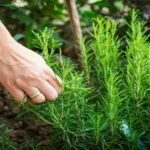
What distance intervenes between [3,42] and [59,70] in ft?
0.84

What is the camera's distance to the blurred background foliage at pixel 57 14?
2.24m

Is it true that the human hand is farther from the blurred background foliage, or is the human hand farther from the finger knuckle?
the blurred background foliage

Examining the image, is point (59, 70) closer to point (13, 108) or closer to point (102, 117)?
point (102, 117)

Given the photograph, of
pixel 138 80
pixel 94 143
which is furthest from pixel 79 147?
pixel 138 80

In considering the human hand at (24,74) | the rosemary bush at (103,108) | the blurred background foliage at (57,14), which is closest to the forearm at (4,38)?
the human hand at (24,74)

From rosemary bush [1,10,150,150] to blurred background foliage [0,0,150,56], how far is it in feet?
2.36

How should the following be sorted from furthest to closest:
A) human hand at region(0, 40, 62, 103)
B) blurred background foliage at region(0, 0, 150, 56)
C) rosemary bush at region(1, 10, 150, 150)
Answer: blurred background foliage at region(0, 0, 150, 56) → rosemary bush at region(1, 10, 150, 150) → human hand at region(0, 40, 62, 103)

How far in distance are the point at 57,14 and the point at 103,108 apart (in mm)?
1154

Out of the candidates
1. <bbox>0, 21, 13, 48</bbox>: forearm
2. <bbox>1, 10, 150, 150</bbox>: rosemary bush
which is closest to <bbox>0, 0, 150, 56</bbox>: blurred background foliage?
<bbox>1, 10, 150, 150</bbox>: rosemary bush

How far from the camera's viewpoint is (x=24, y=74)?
1212 millimetres

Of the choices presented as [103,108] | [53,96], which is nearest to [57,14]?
[103,108]

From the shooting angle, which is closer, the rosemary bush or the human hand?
the human hand

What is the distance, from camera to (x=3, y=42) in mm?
1248

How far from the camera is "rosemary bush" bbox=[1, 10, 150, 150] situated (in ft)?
4.33
